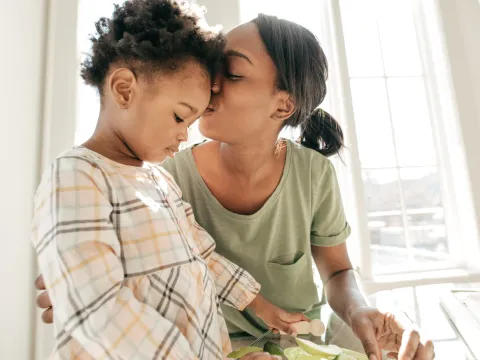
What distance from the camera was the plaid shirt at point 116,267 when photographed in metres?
0.38

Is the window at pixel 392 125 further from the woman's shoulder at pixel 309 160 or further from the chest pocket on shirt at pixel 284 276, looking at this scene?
the chest pocket on shirt at pixel 284 276

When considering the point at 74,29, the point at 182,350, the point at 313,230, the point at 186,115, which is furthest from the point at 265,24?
the point at 74,29

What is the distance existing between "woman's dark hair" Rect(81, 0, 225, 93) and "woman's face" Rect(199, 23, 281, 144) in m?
0.08

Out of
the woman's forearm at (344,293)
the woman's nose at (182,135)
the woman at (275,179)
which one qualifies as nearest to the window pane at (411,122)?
the woman at (275,179)

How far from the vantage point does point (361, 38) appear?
6.20ft

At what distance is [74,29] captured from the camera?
1388mm

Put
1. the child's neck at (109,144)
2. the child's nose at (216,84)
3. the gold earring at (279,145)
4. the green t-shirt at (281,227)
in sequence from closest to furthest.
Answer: the child's neck at (109,144) → the child's nose at (216,84) → the green t-shirt at (281,227) → the gold earring at (279,145)

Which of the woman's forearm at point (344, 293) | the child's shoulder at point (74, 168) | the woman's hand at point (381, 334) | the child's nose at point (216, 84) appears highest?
the child's nose at point (216, 84)

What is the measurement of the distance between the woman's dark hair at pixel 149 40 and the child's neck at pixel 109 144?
0.28 feet

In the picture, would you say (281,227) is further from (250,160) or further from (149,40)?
(149,40)

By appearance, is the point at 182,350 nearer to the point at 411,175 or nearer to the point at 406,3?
→ the point at 411,175

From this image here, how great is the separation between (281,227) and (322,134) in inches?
12.3

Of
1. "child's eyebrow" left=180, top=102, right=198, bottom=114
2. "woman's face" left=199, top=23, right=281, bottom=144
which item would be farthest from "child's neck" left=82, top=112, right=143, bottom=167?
"woman's face" left=199, top=23, right=281, bottom=144

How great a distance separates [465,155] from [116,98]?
1.70 m
